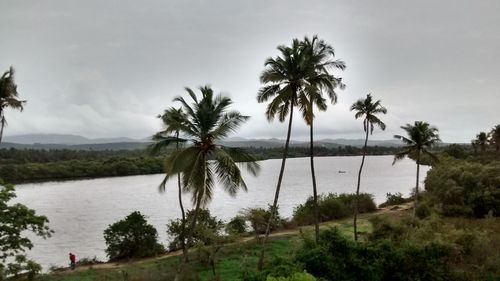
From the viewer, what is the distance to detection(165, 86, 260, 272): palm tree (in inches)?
675

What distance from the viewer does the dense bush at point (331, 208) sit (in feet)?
142

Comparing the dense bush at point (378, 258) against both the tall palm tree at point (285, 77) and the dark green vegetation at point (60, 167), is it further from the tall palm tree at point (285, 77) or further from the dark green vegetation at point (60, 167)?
the dark green vegetation at point (60, 167)

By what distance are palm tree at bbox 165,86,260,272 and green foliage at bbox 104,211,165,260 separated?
16398mm

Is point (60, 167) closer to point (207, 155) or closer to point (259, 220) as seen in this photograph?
point (259, 220)

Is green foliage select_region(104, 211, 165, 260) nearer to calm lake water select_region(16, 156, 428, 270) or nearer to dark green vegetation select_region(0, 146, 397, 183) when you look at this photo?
calm lake water select_region(16, 156, 428, 270)

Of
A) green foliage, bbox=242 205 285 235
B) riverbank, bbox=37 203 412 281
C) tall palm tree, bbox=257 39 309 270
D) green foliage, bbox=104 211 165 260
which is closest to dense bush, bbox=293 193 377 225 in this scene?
green foliage, bbox=242 205 285 235

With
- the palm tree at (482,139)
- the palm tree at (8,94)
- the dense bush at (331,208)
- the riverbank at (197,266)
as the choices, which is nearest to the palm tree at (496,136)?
the palm tree at (482,139)

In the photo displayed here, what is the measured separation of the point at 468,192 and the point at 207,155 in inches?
1285

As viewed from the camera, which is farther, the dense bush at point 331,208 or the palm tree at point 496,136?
the palm tree at point 496,136

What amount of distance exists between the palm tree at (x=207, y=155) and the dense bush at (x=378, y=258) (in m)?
3.98

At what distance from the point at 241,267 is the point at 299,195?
48279 millimetres

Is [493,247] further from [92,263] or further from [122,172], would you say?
[122,172]

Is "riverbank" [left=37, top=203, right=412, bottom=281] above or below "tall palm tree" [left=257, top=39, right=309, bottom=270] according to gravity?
below

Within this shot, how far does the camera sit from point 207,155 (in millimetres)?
17891
